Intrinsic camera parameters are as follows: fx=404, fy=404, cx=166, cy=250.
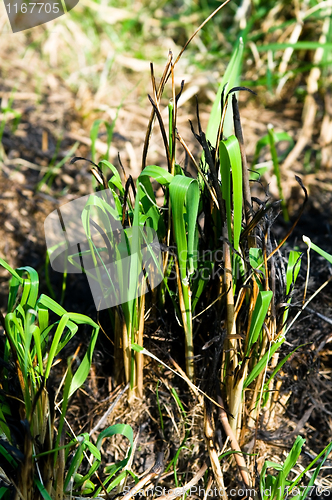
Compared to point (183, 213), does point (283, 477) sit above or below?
below

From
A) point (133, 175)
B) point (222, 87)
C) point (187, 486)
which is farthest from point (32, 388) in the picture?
point (133, 175)

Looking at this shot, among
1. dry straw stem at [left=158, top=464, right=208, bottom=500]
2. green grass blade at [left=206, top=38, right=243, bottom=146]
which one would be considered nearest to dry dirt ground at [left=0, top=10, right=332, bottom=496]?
dry straw stem at [left=158, top=464, right=208, bottom=500]

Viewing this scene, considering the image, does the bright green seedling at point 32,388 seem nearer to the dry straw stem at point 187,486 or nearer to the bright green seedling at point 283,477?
the dry straw stem at point 187,486

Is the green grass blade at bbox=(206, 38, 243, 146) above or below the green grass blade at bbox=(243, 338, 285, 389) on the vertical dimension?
above

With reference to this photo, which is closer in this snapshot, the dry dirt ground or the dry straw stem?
the dry straw stem

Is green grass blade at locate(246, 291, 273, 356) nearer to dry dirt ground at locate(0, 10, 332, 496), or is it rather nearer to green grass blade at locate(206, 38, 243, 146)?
dry dirt ground at locate(0, 10, 332, 496)

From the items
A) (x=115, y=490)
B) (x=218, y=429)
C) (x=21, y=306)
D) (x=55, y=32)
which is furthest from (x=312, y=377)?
(x=55, y=32)

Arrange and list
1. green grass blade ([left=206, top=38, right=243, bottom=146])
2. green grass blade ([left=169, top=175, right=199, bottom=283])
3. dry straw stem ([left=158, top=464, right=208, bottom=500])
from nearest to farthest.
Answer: green grass blade ([left=169, top=175, right=199, bottom=283])
dry straw stem ([left=158, top=464, right=208, bottom=500])
green grass blade ([left=206, top=38, right=243, bottom=146])

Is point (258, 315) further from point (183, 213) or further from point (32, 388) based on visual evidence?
point (32, 388)

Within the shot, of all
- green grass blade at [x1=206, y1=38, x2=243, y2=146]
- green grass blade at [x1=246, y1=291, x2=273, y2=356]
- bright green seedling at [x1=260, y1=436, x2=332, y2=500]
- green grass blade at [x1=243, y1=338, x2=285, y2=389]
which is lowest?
bright green seedling at [x1=260, y1=436, x2=332, y2=500]
